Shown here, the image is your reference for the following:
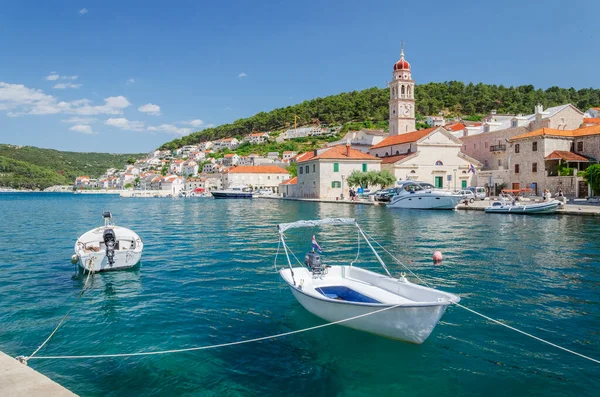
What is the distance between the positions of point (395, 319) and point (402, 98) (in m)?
64.6

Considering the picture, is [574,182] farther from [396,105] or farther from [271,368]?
[271,368]

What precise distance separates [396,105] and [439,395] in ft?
217

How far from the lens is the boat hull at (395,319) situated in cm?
705

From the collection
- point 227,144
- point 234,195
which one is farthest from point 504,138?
point 227,144

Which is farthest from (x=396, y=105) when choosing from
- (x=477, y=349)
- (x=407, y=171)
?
(x=477, y=349)

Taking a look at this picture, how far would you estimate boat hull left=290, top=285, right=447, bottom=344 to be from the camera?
705 centimetres

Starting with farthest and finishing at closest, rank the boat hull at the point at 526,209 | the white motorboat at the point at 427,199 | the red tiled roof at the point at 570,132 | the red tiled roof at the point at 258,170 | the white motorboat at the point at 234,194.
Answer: the red tiled roof at the point at 258,170, the white motorboat at the point at 234,194, the red tiled roof at the point at 570,132, the white motorboat at the point at 427,199, the boat hull at the point at 526,209

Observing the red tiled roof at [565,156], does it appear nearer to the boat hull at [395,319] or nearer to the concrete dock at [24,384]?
the boat hull at [395,319]

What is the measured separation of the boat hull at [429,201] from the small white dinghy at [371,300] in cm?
3009

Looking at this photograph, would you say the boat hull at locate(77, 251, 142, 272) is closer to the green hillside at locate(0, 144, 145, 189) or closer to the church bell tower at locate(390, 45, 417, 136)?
the church bell tower at locate(390, 45, 417, 136)

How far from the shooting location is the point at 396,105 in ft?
224

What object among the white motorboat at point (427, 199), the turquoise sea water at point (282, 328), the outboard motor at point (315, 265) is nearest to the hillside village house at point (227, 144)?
the white motorboat at point (427, 199)

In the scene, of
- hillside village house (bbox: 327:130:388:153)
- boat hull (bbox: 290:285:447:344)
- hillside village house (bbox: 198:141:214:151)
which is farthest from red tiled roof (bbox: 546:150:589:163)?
hillside village house (bbox: 198:141:214:151)

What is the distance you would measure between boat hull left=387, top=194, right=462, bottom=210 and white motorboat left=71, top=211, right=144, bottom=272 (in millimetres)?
29834
